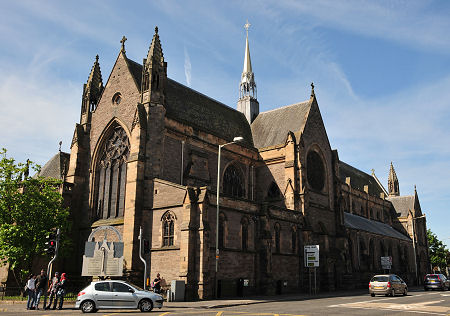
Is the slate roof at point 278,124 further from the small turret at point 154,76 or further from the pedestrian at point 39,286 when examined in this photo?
the pedestrian at point 39,286

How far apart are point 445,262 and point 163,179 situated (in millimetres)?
72503

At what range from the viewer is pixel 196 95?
42.4m

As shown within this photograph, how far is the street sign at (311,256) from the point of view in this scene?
3391cm

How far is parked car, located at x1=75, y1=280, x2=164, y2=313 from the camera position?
18.7m

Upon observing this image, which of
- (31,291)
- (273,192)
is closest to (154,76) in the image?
(273,192)

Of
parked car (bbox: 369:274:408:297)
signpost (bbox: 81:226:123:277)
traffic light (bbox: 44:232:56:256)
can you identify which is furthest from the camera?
parked car (bbox: 369:274:408:297)

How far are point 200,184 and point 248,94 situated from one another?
74.2 feet

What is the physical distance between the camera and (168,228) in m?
29.1

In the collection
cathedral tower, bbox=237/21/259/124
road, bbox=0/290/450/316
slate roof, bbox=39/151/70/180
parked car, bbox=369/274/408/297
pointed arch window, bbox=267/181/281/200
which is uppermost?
cathedral tower, bbox=237/21/259/124

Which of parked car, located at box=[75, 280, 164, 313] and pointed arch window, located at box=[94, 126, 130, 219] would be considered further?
pointed arch window, located at box=[94, 126, 130, 219]

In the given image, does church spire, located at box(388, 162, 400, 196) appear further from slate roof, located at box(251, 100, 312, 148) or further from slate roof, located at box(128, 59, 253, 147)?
slate roof, located at box(128, 59, 253, 147)

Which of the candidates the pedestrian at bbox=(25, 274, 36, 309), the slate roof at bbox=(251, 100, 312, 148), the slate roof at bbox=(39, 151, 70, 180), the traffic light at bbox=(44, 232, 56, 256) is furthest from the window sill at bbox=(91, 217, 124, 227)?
the slate roof at bbox=(251, 100, 312, 148)

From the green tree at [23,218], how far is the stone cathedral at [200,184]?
377cm

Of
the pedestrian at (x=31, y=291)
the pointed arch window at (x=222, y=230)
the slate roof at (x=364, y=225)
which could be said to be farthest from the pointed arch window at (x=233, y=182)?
the pedestrian at (x=31, y=291)
